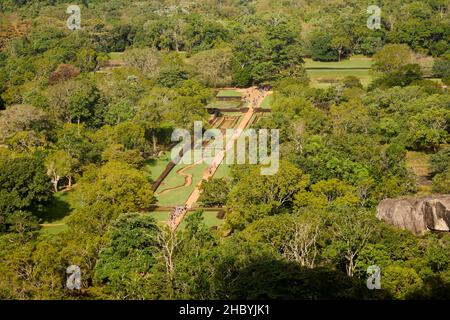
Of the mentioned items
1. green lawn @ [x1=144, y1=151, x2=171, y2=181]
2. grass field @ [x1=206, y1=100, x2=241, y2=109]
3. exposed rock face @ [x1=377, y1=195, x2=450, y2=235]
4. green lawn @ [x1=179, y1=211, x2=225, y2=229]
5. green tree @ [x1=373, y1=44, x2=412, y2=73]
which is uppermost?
green tree @ [x1=373, y1=44, x2=412, y2=73]

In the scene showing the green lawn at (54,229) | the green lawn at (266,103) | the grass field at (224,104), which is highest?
the grass field at (224,104)

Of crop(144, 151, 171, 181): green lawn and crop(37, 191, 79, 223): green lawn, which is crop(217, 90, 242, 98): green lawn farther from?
crop(37, 191, 79, 223): green lawn

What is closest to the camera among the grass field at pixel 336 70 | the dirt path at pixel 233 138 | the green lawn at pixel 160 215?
the green lawn at pixel 160 215

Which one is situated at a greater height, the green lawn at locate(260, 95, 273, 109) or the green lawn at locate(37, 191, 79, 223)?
the green lawn at locate(260, 95, 273, 109)

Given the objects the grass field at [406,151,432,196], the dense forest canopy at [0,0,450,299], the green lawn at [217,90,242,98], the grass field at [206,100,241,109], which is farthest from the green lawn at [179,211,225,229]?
the green lawn at [217,90,242,98]

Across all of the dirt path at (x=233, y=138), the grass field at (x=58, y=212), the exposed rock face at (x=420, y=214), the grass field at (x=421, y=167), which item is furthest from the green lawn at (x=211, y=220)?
the grass field at (x=421, y=167)

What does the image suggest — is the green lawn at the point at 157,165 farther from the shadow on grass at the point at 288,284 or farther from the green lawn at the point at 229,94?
the shadow on grass at the point at 288,284
